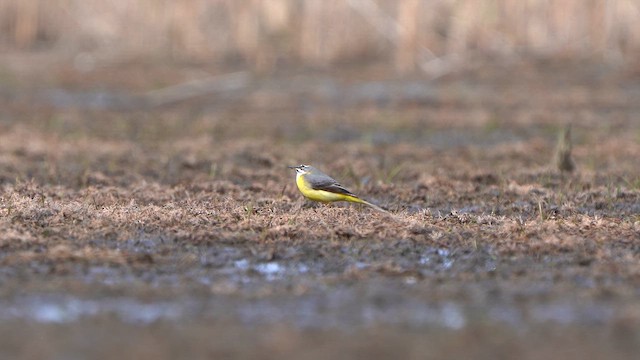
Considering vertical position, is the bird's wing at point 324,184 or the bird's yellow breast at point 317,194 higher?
the bird's wing at point 324,184

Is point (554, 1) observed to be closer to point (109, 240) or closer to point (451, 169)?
point (451, 169)

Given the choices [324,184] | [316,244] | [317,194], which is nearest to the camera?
[316,244]

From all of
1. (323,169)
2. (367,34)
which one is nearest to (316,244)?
(323,169)

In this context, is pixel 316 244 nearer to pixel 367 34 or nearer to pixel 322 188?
pixel 322 188

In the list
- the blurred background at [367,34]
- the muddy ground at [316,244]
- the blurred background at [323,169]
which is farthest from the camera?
the blurred background at [367,34]

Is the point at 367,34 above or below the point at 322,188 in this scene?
below

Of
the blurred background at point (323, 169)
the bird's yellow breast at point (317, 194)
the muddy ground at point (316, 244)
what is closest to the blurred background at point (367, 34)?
the blurred background at point (323, 169)

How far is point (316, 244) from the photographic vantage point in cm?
812

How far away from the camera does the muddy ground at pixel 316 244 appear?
616cm

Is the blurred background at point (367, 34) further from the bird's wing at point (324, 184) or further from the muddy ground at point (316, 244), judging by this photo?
the bird's wing at point (324, 184)

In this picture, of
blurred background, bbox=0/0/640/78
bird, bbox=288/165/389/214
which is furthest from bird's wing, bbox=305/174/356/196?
blurred background, bbox=0/0/640/78

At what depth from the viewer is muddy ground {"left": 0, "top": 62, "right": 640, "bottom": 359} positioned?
616 centimetres

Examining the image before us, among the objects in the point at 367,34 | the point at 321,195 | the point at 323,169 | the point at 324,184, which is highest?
the point at 324,184

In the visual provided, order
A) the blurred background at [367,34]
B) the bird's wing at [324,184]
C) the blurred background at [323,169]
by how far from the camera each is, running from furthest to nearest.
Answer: the blurred background at [367,34], the bird's wing at [324,184], the blurred background at [323,169]
